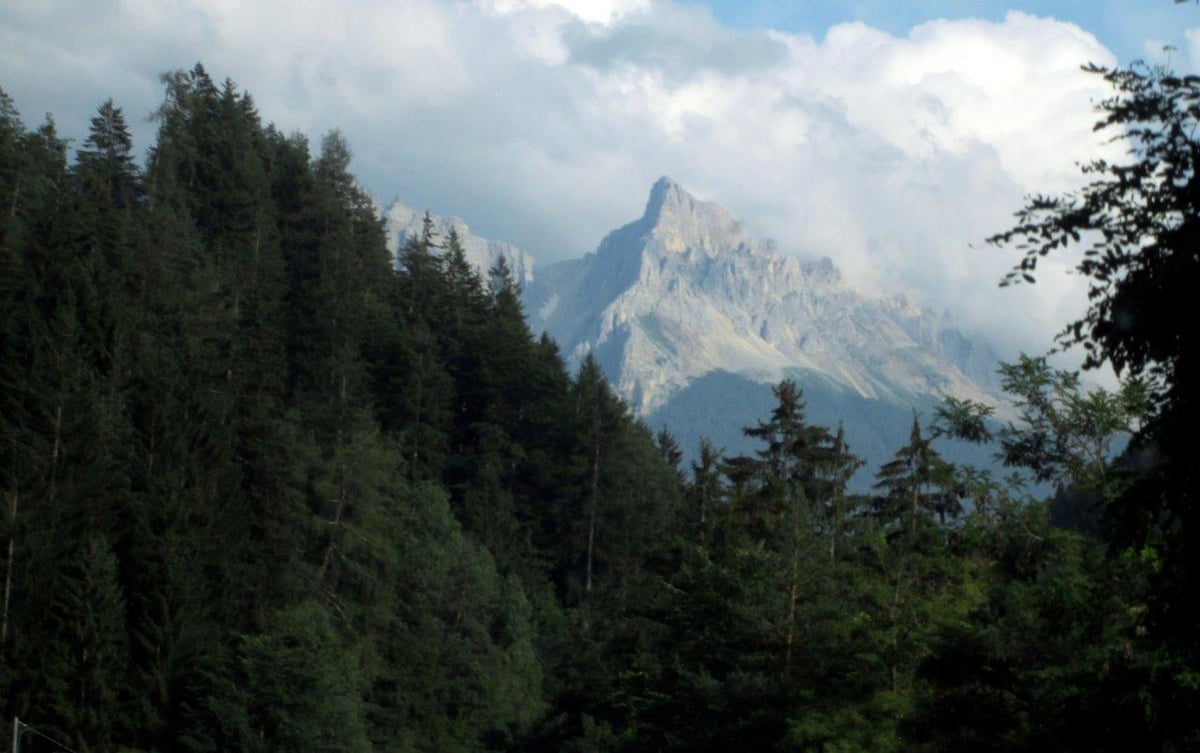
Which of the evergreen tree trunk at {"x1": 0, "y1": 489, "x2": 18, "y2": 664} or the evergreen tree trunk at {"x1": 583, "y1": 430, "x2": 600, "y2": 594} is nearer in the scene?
the evergreen tree trunk at {"x1": 0, "y1": 489, "x2": 18, "y2": 664}

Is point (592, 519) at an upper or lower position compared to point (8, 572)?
upper

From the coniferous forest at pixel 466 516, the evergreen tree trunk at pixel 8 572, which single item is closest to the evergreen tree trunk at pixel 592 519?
the coniferous forest at pixel 466 516

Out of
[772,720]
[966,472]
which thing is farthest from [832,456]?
[966,472]

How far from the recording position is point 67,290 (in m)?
52.8

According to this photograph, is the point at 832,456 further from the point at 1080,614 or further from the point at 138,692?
the point at 1080,614

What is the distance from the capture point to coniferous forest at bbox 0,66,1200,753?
13.8 metres

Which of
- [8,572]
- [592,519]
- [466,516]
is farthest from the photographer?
[592,519]

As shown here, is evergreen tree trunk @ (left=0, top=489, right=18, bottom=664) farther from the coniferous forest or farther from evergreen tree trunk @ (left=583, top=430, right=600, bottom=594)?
evergreen tree trunk @ (left=583, top=430, right=600, bottom=594)

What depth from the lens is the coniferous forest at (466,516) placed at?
13773 millimetres

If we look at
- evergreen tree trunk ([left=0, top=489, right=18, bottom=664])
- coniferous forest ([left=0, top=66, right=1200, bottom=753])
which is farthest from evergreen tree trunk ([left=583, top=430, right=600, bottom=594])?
evergreen tree trunk ([left=0, top=489, right=18, bottom=664])

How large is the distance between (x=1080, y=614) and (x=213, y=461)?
44307 millimetres

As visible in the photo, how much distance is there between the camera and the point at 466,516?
73.8m

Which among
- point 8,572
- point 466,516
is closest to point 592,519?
point 466,516

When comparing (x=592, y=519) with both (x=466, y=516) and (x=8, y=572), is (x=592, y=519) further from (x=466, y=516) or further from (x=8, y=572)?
(x=8, y=572)
